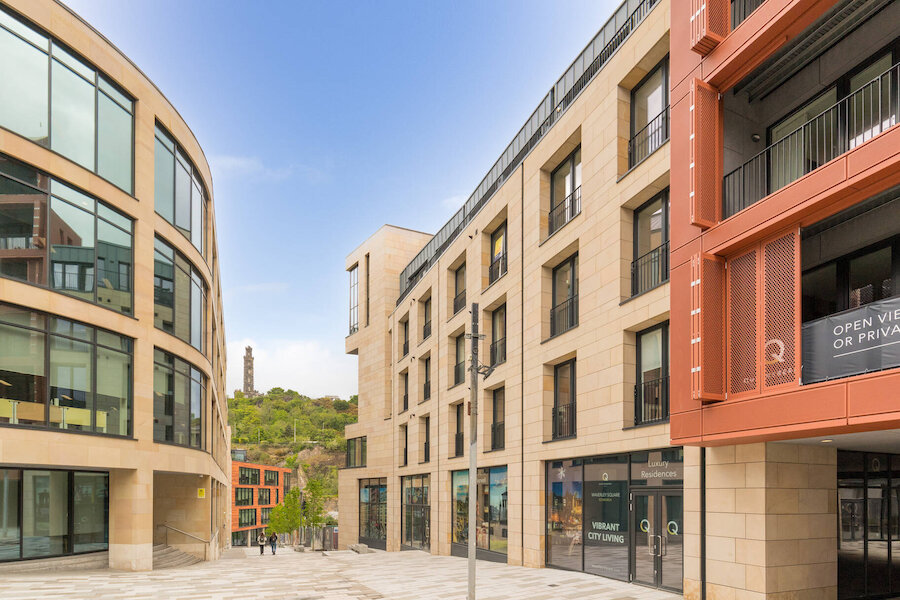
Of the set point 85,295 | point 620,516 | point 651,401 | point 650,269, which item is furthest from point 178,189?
point 620,516

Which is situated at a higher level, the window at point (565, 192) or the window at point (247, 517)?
the window at point (565, 192)

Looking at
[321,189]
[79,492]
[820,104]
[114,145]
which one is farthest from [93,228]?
[321,189]

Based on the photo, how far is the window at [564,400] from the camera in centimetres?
2222

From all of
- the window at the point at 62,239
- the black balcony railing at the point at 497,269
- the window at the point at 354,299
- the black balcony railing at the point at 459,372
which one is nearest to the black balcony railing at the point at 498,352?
the black balcony railing at the point at 497,269

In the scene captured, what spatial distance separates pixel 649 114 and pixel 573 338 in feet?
22.3

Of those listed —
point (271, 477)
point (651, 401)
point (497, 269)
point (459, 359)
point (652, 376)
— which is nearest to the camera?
point (651, 401)

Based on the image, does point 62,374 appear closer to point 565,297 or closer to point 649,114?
point 565,297

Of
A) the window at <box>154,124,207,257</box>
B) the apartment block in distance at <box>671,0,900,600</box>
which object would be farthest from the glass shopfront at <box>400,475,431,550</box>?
the apartment block in distance at <box>671,0,900,600</box>

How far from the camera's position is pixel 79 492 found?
2252 centimetres

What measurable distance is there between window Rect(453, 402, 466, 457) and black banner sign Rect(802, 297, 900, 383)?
21.9 metres

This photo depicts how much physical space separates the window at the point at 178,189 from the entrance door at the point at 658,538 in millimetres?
18441

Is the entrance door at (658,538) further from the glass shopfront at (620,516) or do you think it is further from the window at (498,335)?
the window at (498,335)

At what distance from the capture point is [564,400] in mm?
22984

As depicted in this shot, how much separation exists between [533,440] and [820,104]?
539 inches
